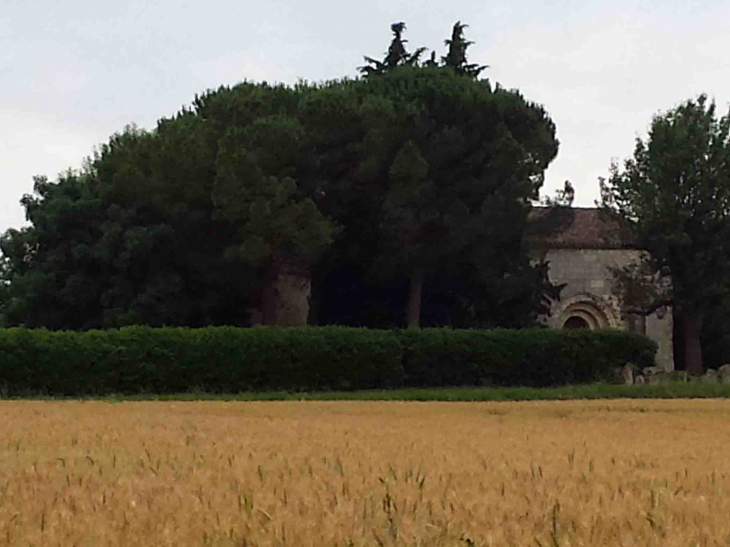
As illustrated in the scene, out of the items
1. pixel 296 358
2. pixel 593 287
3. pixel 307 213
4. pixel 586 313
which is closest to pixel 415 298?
pixel 307 213

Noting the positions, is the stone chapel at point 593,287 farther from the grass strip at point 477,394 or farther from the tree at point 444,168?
the grass strip at point 477,394

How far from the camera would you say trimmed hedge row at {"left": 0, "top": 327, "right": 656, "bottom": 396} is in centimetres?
2683

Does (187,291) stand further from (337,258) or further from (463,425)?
(463,425)

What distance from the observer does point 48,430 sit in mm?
13555

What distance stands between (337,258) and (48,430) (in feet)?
75.7

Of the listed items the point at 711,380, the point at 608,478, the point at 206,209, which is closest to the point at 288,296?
the point at 206,209

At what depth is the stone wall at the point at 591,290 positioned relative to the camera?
4431 cm

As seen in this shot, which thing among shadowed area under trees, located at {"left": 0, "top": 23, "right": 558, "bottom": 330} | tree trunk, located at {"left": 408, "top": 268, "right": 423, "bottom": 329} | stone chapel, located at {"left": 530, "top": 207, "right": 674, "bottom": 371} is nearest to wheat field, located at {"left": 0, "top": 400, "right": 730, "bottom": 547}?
shadowed area under trees, located at {"left": 0, "top": 23, "right": 558, "bottom": 330}

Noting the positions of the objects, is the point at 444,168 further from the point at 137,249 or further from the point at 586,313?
the point at 586,313

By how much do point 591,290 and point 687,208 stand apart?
848cm

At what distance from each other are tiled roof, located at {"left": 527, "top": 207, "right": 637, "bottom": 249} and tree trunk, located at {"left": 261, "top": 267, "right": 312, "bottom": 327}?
27.6 feet

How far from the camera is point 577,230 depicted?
148ft

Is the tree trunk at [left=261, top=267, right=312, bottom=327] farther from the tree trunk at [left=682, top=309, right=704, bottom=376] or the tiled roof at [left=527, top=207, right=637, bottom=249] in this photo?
the tree trunk at [left=682, top=309, right=704, bottom=376]

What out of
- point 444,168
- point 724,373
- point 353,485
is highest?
point 444,168
